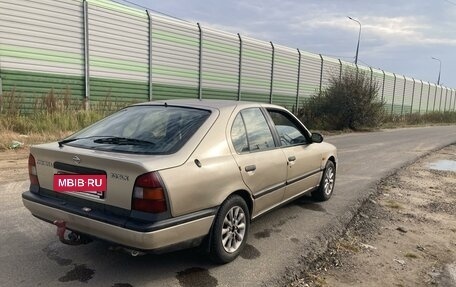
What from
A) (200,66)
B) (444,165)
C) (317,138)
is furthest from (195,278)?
(200,66)

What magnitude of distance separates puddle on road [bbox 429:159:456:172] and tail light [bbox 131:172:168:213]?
9275 millimetres

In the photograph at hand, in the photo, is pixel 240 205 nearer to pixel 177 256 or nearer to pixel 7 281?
pixel 177 256

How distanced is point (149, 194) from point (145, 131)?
0.92m

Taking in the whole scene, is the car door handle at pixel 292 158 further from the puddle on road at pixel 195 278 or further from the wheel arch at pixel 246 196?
the puddle on road at pixel 195 278

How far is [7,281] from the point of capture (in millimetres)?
3461

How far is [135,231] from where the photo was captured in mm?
3195

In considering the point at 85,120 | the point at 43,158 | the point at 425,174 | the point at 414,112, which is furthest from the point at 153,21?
the point at 414,112

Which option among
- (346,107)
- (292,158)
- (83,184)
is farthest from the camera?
(346,107)

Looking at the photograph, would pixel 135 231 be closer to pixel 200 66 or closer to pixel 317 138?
pixel 317 138

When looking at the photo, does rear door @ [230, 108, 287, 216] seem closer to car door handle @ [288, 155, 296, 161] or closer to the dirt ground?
car door handle @ [288, 155, 296, 161]

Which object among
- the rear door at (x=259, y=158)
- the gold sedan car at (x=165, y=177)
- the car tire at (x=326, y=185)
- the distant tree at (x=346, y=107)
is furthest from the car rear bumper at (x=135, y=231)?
the distant tree at (x=346, y=107)

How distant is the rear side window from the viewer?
4.27 metres

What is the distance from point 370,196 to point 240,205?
12.4ft

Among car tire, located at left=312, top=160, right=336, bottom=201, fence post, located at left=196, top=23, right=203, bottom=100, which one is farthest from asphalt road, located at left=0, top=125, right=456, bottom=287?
fence post, located at left=196, top=23, right=203, bottom=100
